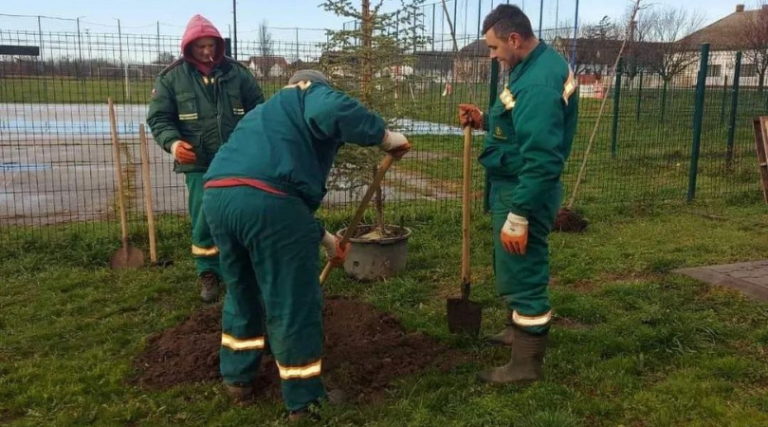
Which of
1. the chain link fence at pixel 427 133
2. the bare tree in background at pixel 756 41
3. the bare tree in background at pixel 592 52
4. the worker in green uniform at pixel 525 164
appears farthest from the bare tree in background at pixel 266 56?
the bare tree in background at pixel 756 41

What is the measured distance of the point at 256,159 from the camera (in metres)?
3.16

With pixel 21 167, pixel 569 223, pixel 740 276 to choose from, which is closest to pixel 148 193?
pixel 569 223

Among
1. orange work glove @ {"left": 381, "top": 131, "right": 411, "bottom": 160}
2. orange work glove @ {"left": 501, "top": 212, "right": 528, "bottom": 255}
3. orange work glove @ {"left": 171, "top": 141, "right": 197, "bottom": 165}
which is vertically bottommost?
orange work glove @ {"left": 501, "top": 212, "right": 528, "bottom": 255}

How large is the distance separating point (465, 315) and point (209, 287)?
7.03ft

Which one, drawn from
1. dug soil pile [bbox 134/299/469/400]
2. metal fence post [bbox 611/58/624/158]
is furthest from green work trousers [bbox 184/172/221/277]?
metal fence post [bbox 611/58/624/158]

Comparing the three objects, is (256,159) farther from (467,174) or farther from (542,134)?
(467,174)

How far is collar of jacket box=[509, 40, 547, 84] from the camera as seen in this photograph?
3.52 m

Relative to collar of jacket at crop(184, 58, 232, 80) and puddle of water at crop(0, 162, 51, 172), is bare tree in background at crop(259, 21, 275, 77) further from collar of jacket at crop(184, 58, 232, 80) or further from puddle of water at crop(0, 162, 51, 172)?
puddle of water at crop(0, 162, 51, 172)

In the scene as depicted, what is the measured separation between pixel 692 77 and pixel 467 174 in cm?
785

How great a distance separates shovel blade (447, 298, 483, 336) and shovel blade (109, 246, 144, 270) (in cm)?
324

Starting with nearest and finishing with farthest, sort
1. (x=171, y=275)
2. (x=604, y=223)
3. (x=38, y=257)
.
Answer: (x=171, y=275) < (x=38, y=257) < (x=604, y=223)

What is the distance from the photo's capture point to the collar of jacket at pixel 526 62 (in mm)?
3521

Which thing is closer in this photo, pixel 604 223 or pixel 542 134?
pixel 542 134

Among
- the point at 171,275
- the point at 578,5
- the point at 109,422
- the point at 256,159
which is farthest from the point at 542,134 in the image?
the point at 578,5
